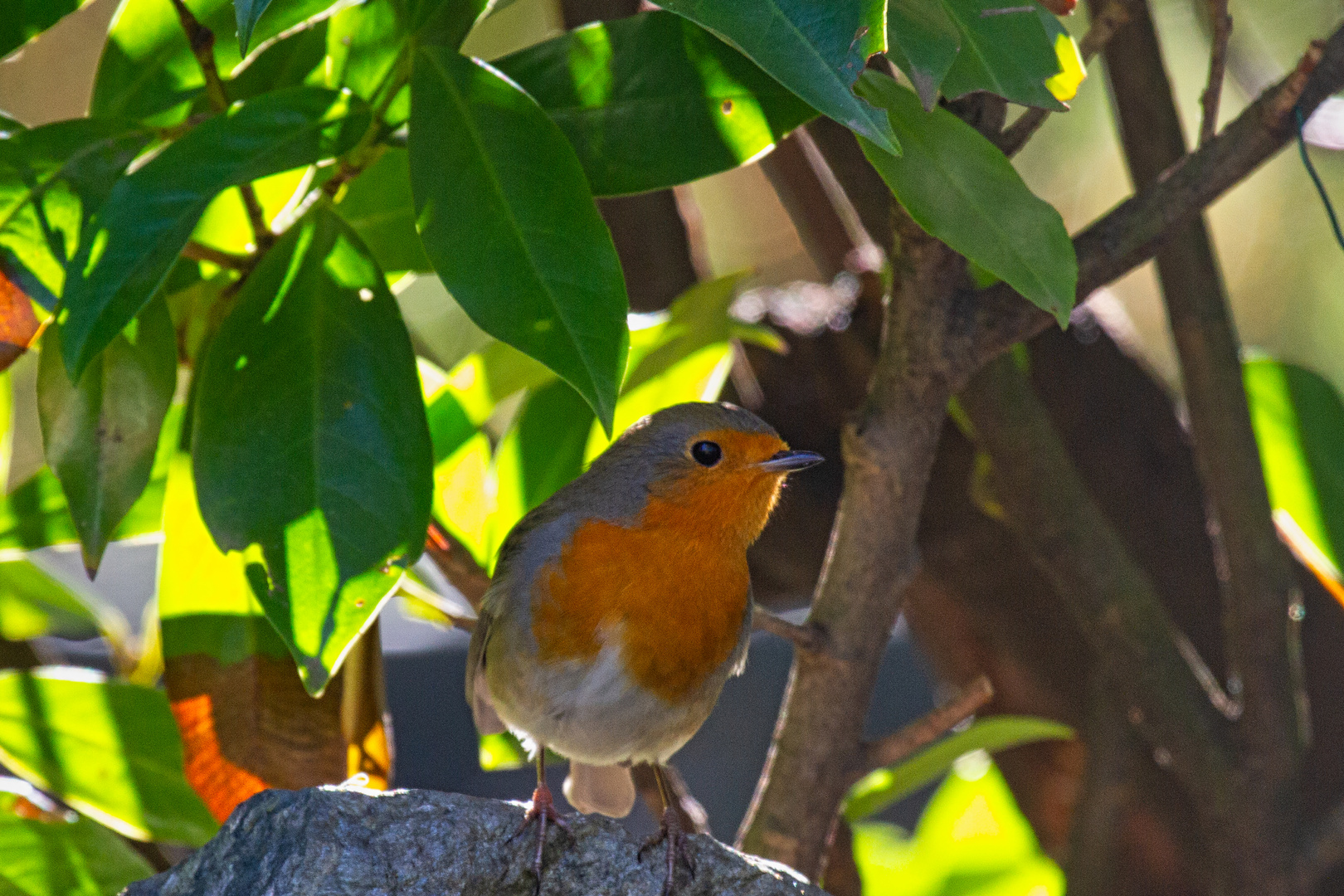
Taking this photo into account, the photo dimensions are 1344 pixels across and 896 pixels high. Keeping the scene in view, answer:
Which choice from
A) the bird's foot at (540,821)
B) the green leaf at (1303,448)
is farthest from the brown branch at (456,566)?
the green leaf at (1303,448)

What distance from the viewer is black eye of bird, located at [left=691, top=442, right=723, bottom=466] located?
1348 mm

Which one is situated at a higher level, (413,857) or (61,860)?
(413,857)

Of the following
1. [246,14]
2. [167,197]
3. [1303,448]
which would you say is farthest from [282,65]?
[1303,448]

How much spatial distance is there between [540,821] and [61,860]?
64 cm

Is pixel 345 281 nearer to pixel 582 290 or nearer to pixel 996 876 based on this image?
pixel 582 290

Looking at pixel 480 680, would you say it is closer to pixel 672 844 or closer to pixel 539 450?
pixel 539 450

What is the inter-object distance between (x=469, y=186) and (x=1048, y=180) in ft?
8.36

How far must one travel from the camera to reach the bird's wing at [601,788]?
1.56 m

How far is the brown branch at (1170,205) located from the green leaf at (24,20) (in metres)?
0.88

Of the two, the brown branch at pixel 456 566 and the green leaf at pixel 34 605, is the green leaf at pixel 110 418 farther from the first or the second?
the green leaf at pixel 34 605

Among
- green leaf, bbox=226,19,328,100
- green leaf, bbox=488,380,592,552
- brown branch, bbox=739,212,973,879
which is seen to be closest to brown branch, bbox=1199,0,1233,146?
brown branch, bbox=739,212,973,879

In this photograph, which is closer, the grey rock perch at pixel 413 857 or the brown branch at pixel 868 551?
the grey rock perch at pixel 413 857

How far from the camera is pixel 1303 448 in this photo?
1683 mm

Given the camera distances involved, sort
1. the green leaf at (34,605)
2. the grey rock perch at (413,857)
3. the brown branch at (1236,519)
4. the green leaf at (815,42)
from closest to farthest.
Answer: the green leaf at (815,42), the grey rock perch at (413,857), the brown branch at (1236,519), the green leaf at (34,605)
